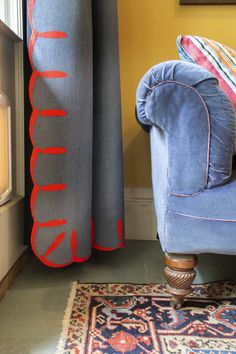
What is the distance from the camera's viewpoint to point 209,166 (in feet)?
2.44

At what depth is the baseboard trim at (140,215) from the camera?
1460 mm

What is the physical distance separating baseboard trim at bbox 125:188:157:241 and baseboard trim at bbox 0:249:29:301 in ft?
1.66

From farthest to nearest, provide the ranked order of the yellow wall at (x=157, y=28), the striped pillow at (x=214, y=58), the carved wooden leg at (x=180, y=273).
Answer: the yellow wall at (x=157, y=28) → the striped pillow at (x=214, y=58) → the carved wooden leg at (x=180, y=273)

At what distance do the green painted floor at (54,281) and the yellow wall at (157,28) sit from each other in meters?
0.73

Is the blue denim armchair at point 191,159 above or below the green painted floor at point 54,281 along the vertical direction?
above

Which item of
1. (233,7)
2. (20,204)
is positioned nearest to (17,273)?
(20,204)

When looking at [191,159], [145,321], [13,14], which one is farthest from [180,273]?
[13,14]

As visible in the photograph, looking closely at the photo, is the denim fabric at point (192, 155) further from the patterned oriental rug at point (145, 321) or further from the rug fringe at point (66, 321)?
the rug fringe at point (66, 321)

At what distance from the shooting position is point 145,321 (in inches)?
31.9

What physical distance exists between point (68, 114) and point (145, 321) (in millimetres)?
621

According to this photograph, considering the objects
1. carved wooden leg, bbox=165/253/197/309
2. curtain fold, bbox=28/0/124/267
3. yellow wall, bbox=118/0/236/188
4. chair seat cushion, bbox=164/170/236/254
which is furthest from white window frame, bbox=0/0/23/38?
carved wooden leg, bbox=165/253/197/309

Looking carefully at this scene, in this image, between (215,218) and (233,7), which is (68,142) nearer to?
(215,218)

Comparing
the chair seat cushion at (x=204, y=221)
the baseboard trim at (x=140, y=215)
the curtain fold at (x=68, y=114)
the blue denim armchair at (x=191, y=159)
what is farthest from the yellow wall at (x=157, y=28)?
the chair seat cushion at (x=204, y=221)

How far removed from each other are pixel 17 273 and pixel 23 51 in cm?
75
